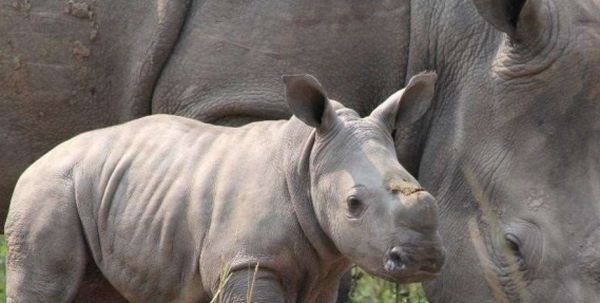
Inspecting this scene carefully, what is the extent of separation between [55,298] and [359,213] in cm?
127

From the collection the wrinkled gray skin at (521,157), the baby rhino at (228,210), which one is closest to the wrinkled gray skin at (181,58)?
the wrinkled gray skin at (521,157)

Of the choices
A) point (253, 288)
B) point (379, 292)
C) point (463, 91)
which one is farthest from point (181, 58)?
point (379, 292)

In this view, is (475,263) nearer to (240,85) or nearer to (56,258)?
(240,85)

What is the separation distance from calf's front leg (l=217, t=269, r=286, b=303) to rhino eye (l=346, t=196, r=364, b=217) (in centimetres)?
38

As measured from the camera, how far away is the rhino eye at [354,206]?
591 centimetres

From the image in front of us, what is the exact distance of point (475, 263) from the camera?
7.16 metres

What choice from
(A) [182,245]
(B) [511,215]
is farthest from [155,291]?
(B) [511,215]

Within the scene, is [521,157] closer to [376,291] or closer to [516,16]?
[516,16]

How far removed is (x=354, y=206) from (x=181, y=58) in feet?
5.97

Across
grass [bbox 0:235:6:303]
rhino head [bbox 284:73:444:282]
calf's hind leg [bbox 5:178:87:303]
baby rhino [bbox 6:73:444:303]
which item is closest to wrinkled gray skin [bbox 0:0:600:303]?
baby rhino [bbox 6:73:444:303]

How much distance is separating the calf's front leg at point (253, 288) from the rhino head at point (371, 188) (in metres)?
0.24

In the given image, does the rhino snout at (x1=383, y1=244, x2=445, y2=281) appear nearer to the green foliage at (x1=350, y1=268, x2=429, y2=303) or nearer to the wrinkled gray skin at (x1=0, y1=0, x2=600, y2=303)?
the wrinkled gray skin at (x1=0, y1=0, x2=600, y2=303)

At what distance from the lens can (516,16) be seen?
278 inches

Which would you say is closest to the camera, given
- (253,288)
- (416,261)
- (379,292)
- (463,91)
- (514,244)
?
(416,261)
